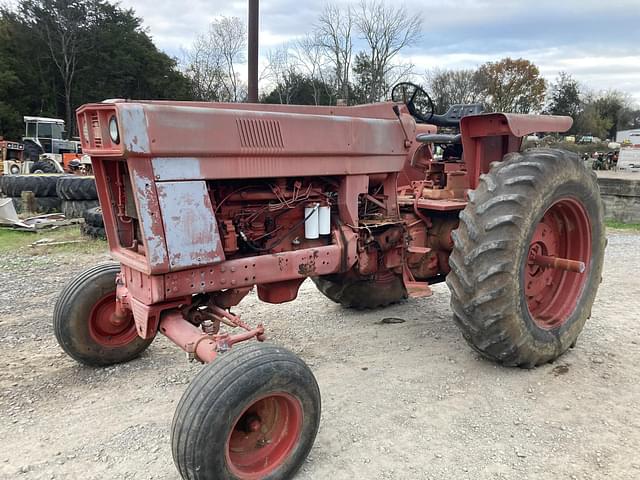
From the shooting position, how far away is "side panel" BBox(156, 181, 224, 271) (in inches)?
105

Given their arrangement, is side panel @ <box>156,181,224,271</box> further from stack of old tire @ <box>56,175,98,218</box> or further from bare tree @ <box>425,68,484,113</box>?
bare tree @ <box>425,68,484,113</box>

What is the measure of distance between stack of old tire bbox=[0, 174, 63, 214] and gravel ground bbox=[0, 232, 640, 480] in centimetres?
748

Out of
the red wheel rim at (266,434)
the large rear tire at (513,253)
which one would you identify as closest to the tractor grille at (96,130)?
the red wheel rim at (266,434)

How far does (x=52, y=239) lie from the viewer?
868 centimetres

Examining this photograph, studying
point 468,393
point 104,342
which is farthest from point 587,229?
point 104,342

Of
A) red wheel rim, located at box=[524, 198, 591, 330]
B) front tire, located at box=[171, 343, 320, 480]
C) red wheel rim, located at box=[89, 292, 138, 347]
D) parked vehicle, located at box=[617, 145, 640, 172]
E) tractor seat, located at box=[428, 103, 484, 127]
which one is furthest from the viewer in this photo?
parked vehicle, located at box=[617, 145, 640, 172]

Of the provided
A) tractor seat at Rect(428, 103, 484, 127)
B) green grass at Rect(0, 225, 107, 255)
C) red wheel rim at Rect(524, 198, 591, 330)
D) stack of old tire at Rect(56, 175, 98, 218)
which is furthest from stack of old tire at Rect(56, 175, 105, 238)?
red wheel rim at Rect(524, 198, 591, 330)

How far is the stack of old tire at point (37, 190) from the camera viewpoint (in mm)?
11430

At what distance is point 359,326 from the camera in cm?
469

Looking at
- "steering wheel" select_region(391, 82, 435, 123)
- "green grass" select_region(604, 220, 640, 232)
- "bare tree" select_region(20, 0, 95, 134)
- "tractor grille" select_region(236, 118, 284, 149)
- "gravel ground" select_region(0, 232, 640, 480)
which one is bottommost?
"green grass" select_region(604, 220, 640, 232)

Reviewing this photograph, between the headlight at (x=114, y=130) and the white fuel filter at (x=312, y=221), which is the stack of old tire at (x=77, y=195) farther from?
the headlight at (x=114, y=130)

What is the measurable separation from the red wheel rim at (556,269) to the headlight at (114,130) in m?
2.93

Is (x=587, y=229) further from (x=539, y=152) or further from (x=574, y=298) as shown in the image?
(x=539, y=152)

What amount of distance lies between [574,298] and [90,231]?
7.41 metres
